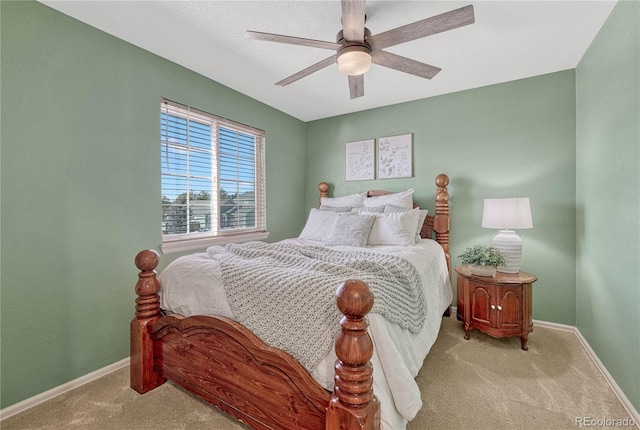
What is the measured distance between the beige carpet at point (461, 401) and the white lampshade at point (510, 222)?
744 millimetres

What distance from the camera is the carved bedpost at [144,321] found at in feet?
5.76

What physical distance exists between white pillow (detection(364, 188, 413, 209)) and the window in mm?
1347

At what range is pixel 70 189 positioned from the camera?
6.22 ft

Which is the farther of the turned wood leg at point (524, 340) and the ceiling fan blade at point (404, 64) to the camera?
the turned wood leg at point (524, 340)

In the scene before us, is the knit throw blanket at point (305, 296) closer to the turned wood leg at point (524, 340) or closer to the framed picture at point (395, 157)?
the turned wood leg at point (524, 340)

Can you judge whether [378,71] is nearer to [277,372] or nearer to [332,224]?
[332,224]

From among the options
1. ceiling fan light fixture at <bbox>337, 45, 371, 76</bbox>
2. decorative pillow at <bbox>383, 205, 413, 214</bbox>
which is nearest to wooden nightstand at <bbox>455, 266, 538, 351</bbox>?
decorative pillow at <bbox>383, 205, 413, 214</bbox>

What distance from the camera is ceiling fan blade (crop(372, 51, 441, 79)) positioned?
1.83 metres

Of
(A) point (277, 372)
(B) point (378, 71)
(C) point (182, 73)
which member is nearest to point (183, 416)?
(A) point (277, 372)

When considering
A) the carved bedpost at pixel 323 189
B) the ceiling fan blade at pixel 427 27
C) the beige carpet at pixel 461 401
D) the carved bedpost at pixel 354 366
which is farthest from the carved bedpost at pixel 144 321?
the carved bedpost at pixel 323 189

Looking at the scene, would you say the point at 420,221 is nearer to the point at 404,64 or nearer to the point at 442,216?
the point at 442,216

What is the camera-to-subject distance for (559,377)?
1.90 meters

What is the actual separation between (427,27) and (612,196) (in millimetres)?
1650

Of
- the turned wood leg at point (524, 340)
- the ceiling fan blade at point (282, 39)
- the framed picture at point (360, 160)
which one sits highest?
the ceiling fan blade at point (282, 39)
